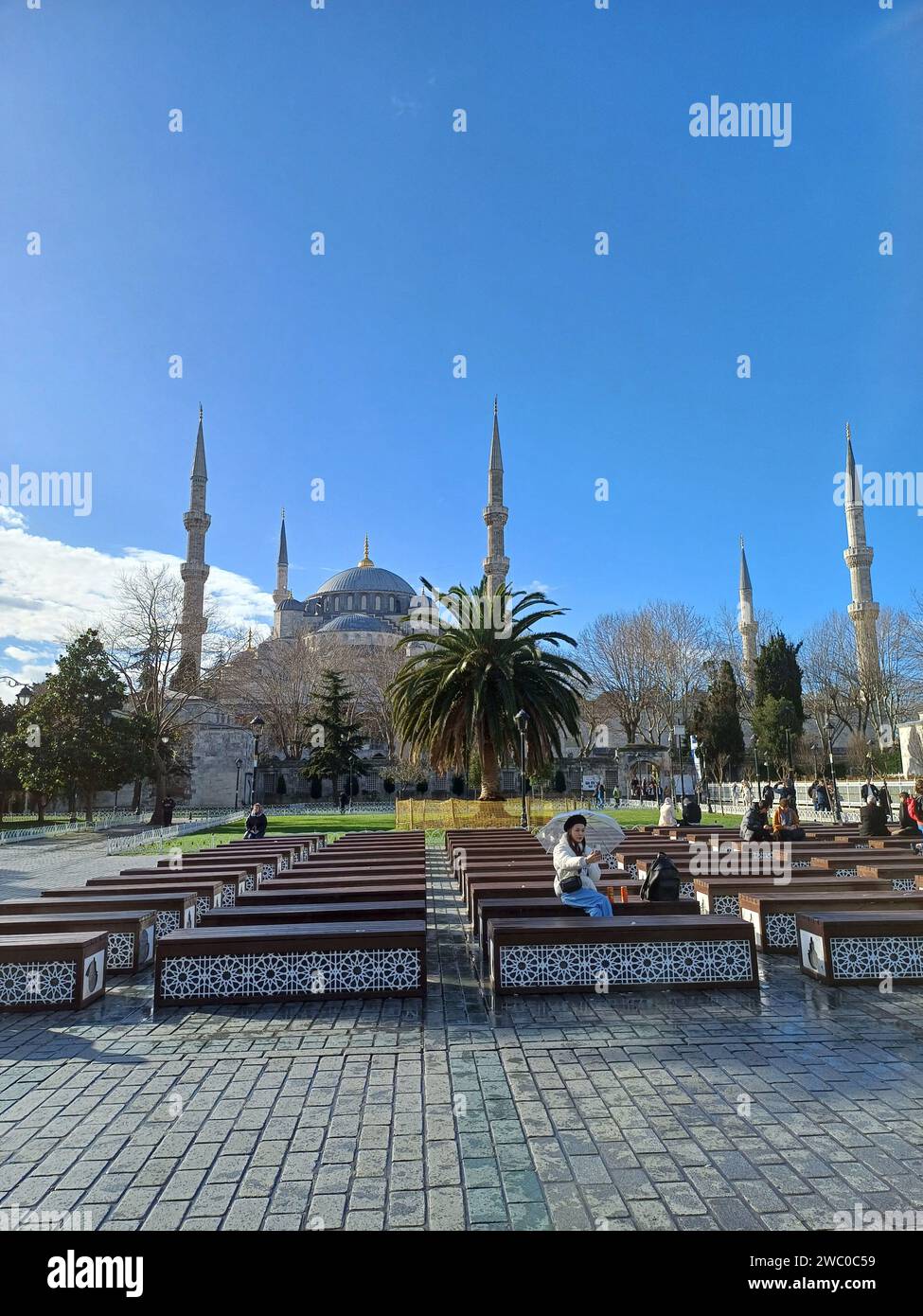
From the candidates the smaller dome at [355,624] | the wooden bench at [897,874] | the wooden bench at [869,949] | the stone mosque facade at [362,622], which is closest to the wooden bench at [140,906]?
the wooden bench at [869,949]

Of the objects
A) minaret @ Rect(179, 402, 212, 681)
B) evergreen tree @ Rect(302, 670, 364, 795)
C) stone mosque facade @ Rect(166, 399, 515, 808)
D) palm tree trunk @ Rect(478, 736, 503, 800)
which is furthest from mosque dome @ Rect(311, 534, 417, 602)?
palm tree trunk @ Rect(478, 736, 503, 800)

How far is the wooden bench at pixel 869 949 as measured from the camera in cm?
609

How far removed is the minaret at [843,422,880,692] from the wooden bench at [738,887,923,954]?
124ft

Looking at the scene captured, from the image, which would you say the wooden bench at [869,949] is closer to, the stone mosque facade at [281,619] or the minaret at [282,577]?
the stone mosque facade at [281,619]

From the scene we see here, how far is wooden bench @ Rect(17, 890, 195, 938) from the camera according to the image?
754cm

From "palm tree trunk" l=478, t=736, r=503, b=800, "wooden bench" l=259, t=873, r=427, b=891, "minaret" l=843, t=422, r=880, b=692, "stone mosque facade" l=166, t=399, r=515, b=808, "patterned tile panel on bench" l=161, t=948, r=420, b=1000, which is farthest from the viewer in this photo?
"minaret" l=843, t=422, r=880, b=692

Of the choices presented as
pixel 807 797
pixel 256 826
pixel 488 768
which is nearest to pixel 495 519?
pixel 807 797

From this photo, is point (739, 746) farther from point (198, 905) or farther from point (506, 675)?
point (198, 905)

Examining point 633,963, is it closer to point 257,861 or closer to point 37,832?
point 257,861

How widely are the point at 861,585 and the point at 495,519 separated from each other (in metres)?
23.9

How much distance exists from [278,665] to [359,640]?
14012 millimetres

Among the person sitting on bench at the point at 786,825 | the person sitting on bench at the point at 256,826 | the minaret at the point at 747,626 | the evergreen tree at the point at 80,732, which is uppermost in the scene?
the minaret at the point at 747,626

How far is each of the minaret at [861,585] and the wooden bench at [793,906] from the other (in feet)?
124

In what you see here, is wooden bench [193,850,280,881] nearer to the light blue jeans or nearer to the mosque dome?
the light blue jeans
